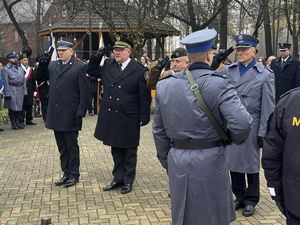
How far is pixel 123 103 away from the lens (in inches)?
248

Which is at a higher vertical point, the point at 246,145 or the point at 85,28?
the point at 85,28

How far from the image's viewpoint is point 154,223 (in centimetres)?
525

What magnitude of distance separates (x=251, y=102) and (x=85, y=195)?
8.40ft

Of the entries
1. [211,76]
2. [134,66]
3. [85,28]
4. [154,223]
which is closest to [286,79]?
[134,66]

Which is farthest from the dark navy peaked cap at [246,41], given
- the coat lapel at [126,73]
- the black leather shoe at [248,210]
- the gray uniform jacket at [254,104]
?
the black leather shoe at [248,210]

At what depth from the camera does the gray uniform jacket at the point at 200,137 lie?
351 cm

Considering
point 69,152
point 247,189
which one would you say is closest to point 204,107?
point 247,189

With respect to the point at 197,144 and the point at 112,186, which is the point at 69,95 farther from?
the point at 197,144

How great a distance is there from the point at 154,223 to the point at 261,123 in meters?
1.63

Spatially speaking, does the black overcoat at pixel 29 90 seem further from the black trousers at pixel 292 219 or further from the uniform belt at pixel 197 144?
the black trousers at pixel 292 219

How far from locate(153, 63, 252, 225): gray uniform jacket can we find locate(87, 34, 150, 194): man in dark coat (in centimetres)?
248

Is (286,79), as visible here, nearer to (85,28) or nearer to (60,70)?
(60,70)

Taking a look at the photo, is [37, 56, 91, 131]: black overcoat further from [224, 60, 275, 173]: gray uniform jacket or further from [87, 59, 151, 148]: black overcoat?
[224, 60, 275, 173]: gray uniform jacket

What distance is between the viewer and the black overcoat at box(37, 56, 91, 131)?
6.56 meters
